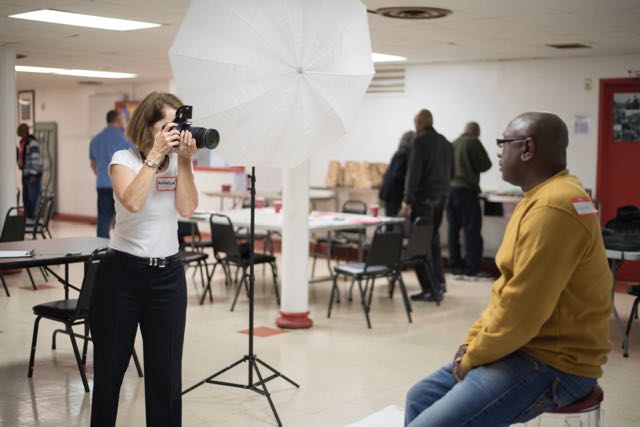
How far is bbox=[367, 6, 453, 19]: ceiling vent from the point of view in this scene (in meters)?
6.59

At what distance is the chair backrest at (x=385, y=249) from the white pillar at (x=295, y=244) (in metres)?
0.71

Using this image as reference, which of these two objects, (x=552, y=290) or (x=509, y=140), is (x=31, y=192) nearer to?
(x=509, y=140)

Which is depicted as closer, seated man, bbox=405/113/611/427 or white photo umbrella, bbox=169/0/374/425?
seated man, bbox=405/113/611/427

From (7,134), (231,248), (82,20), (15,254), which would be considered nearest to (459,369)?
(15,254)

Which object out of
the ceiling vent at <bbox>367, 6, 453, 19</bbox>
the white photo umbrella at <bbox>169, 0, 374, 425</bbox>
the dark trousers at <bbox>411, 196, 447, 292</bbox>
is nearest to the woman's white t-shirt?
the white photo umbrella at <bbox>169, 0, 374, 425</bbox>

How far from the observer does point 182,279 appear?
348 centimetres

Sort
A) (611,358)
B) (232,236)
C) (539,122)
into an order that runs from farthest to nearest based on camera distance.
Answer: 1. (232,236)
2. (611,358)
3. (539,122)

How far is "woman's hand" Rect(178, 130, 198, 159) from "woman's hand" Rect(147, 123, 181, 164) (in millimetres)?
25

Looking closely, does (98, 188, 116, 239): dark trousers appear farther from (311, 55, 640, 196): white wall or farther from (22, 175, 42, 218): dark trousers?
(311, 55, 640, 196): white wall

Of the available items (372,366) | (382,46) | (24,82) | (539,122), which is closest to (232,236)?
(372,366)

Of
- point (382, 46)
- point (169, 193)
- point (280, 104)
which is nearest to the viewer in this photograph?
point (169, 193)

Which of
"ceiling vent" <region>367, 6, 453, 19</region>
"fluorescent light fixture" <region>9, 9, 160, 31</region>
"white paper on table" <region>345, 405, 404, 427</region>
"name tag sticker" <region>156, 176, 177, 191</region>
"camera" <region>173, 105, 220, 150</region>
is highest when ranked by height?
"fluorescent light fixture" <region>9, 9, 160, 31</region>

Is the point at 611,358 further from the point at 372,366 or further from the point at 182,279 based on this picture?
the point at 182,279

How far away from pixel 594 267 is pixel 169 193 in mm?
1783
